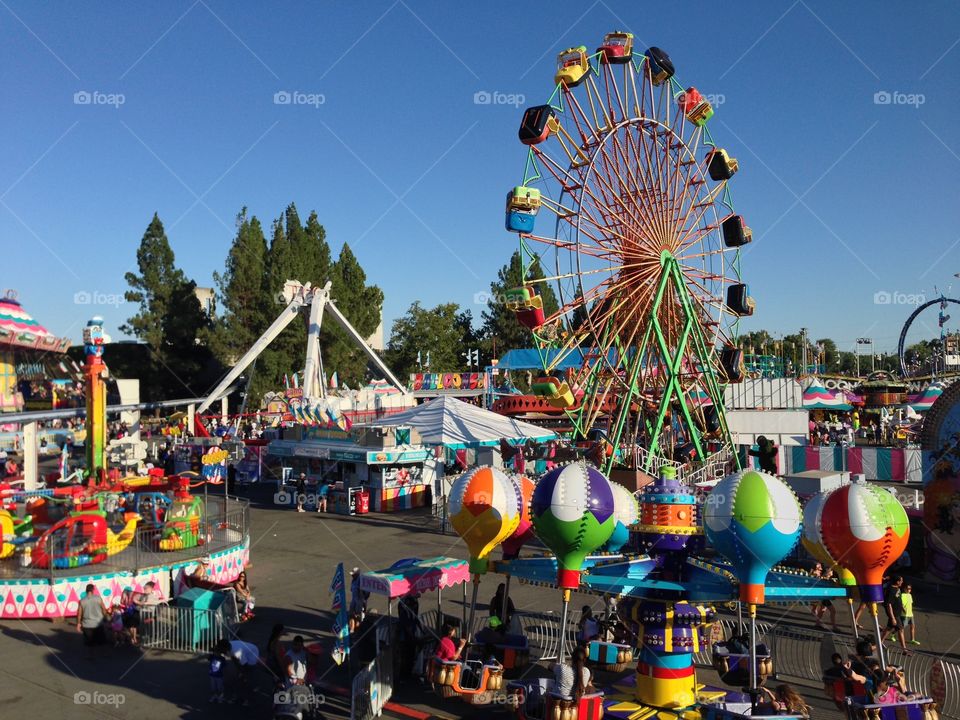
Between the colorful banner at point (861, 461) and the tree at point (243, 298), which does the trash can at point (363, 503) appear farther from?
the tree at point (243, 298)

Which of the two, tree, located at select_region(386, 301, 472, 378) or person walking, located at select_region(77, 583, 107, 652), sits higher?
tree, located at select_region(386, 301, 472, 378)

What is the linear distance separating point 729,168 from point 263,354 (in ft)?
125

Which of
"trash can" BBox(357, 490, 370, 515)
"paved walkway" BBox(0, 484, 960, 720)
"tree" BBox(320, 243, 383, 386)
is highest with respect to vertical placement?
"tree" BBox(320, 243, 383, 386)

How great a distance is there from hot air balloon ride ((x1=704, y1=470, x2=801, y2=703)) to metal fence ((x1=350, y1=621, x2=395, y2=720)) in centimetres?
439

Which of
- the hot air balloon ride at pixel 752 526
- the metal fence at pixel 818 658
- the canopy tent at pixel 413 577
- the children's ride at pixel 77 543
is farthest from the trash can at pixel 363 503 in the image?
the hot air balloon ride at pixel 752 526

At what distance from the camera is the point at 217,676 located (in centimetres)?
1020

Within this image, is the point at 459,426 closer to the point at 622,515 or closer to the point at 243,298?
the point at 622,515

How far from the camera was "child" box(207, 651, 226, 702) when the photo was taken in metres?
10.2

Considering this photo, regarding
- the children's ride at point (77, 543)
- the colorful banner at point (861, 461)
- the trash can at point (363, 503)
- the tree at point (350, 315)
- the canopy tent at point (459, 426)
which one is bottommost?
the trash can at point (363, 503)

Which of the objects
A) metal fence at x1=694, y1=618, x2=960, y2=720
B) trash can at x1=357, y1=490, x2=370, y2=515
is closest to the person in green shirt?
metal fence at x1=694, y1=618, x2=960, y2=720

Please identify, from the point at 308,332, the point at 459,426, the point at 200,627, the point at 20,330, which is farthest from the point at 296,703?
the point at 308,332

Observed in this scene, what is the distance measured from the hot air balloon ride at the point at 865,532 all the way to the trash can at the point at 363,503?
1842cm

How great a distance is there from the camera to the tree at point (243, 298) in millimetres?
57469

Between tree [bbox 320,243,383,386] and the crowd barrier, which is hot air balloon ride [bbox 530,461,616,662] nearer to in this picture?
the crowd barrier
